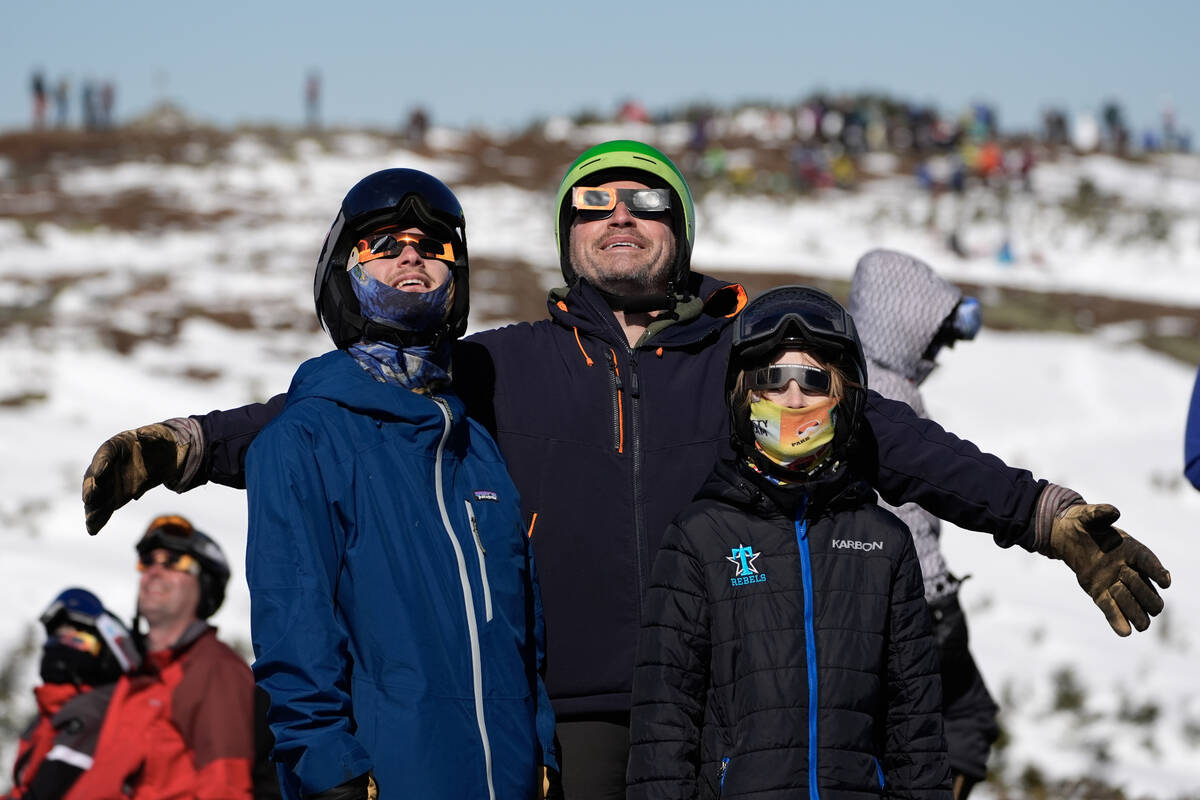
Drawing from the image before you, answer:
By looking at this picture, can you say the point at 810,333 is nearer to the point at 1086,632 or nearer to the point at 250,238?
the point at 1086,632

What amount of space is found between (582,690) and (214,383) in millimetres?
11829

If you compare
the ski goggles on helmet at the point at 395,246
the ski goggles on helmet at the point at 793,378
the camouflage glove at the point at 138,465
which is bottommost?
the camouflage glove at the point at 138,465

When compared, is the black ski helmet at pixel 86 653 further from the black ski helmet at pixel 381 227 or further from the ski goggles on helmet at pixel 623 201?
the ski goggles on helmet at pixel 623 201

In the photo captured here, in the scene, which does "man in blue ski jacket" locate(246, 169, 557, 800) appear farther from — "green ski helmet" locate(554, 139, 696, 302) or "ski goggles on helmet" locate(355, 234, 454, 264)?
"green ski helmet" locate(554, 139, 696, 302)

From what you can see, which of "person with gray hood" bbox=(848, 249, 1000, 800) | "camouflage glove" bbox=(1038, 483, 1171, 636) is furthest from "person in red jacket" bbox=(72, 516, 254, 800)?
"camouflage glove" bbox=(1038, 483, 1171, 636)

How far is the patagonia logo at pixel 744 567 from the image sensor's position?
2.87m

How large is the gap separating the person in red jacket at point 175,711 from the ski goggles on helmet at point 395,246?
2016 millimetres

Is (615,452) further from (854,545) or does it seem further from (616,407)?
(854,545)

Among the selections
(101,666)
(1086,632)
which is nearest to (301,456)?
(101,666)

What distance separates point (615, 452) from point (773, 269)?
61.2 feet

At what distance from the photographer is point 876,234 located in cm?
2642

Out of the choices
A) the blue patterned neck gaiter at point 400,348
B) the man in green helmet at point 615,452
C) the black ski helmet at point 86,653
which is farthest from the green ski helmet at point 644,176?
the black ski helmet at point 86,653

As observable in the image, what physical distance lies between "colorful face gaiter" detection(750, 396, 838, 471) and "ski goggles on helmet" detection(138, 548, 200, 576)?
270cm

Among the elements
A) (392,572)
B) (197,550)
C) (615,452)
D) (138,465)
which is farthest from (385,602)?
(197,550)
